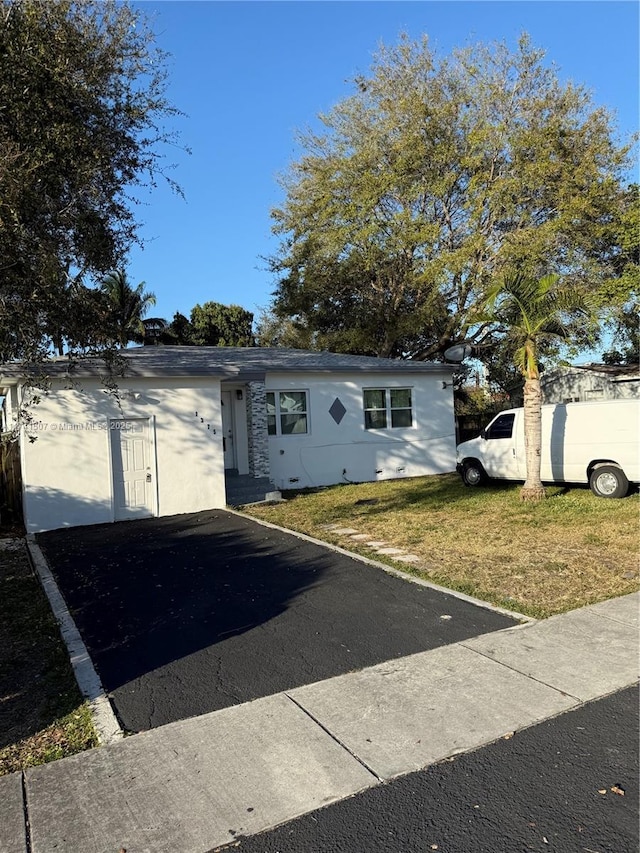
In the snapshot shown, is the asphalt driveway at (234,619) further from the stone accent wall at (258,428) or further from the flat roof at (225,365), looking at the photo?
the stone accent wall at (258,428)

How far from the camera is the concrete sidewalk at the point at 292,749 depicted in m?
3.05

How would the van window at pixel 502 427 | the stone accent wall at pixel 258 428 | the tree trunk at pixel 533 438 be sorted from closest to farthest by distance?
the tree trunk at pixel 533 438 < the van window at pixel 502 427 < the stone accent wall at pixel 258 428

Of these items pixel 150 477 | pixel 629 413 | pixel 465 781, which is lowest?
pixel 465 781

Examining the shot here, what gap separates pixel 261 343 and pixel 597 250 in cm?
2644

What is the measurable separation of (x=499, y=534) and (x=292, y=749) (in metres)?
6.67

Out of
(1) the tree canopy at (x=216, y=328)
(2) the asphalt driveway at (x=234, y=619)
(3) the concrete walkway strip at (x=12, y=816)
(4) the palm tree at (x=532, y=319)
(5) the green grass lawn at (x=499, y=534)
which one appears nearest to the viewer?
(3) the concrete walkway strip at (x=12, y=816)

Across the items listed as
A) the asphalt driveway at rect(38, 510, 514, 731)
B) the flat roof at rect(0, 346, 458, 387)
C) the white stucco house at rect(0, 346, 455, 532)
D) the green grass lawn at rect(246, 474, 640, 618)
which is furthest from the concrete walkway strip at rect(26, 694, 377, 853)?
the flat roof at rect(0, 346, 458, 387)

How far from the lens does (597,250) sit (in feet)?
74.1

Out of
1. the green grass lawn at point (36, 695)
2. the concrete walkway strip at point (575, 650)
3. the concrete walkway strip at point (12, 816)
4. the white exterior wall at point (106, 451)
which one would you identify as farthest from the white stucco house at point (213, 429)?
the concrete walkway strip at point (575, 650)

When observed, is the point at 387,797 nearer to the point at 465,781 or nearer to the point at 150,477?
the point at 465,781

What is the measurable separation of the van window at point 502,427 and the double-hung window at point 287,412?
5.15m

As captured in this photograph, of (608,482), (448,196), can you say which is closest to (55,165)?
(608,482)

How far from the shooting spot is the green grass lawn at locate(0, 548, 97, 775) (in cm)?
383

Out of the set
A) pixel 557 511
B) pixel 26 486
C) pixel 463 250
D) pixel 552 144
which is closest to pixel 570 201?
pixel 552 144
